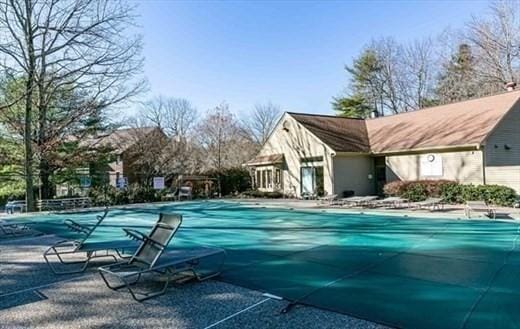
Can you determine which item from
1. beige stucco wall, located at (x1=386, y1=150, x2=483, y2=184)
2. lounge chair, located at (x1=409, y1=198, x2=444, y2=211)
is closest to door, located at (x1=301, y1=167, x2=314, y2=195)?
beige stucco wall, located at (x1=386, y1=150, x2=483, y2=184)

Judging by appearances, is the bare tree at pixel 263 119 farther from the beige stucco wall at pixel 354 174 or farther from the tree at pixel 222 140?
the beige stucco wall at pixel 354 174

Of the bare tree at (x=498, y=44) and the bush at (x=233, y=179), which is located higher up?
the bare tree at (x=498, y=44)

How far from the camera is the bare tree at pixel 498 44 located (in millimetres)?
26188

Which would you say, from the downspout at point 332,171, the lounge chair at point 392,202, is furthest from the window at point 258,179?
the lounge chair at point 392,202

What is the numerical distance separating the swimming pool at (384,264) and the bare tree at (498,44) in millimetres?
20502

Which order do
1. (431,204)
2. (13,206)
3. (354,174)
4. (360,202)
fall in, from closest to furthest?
(431,204), (360,202), (13,206), (354,174)

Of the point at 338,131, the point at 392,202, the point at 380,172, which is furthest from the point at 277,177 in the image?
the point at 392,202

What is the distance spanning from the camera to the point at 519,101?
1841 cm

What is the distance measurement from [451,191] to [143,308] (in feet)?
52.5

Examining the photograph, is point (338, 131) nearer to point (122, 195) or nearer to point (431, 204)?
point (431, 204)

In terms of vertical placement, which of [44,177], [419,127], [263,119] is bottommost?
[44,177]

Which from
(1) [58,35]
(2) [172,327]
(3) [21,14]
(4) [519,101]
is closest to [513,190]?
(4) [519,101]

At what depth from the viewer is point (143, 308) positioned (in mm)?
4648

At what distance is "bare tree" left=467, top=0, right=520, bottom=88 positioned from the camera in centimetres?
2619
